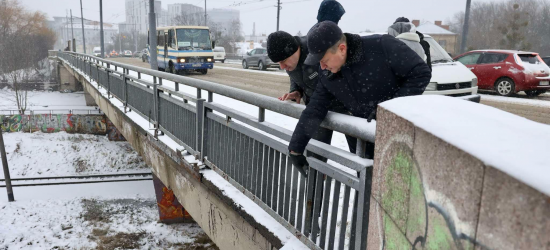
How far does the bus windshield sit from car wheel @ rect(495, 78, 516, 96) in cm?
1366

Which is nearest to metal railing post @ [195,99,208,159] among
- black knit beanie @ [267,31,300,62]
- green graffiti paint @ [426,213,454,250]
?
black knit beanie @ [267,31,300,62]

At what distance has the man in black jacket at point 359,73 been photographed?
2.34m

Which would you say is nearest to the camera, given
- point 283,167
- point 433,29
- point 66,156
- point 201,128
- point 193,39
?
point 283,167

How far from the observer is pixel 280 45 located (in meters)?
2.96

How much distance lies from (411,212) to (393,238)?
0.20 meters

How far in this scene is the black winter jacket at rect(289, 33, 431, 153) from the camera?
7.80 feet

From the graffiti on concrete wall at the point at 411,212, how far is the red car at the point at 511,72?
1208cm

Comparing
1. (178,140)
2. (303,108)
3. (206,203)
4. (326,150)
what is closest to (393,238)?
(326,150)

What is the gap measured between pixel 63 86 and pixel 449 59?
53.6 metres

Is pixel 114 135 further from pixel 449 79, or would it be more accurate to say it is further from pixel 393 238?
pixel 393 238

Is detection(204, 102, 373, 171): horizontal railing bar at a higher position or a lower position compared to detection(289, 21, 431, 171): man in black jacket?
lower

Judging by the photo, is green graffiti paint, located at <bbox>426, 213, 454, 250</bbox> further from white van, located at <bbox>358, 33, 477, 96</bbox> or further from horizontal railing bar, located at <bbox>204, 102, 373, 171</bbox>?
white van, located at <bbox>358, 33, 477, 96</bbox>

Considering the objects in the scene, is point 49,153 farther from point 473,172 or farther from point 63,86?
point 473,172

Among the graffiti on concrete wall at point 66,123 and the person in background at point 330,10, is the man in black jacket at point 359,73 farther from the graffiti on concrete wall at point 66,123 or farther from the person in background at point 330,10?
the graffiti on concrete wall at point 66,123
